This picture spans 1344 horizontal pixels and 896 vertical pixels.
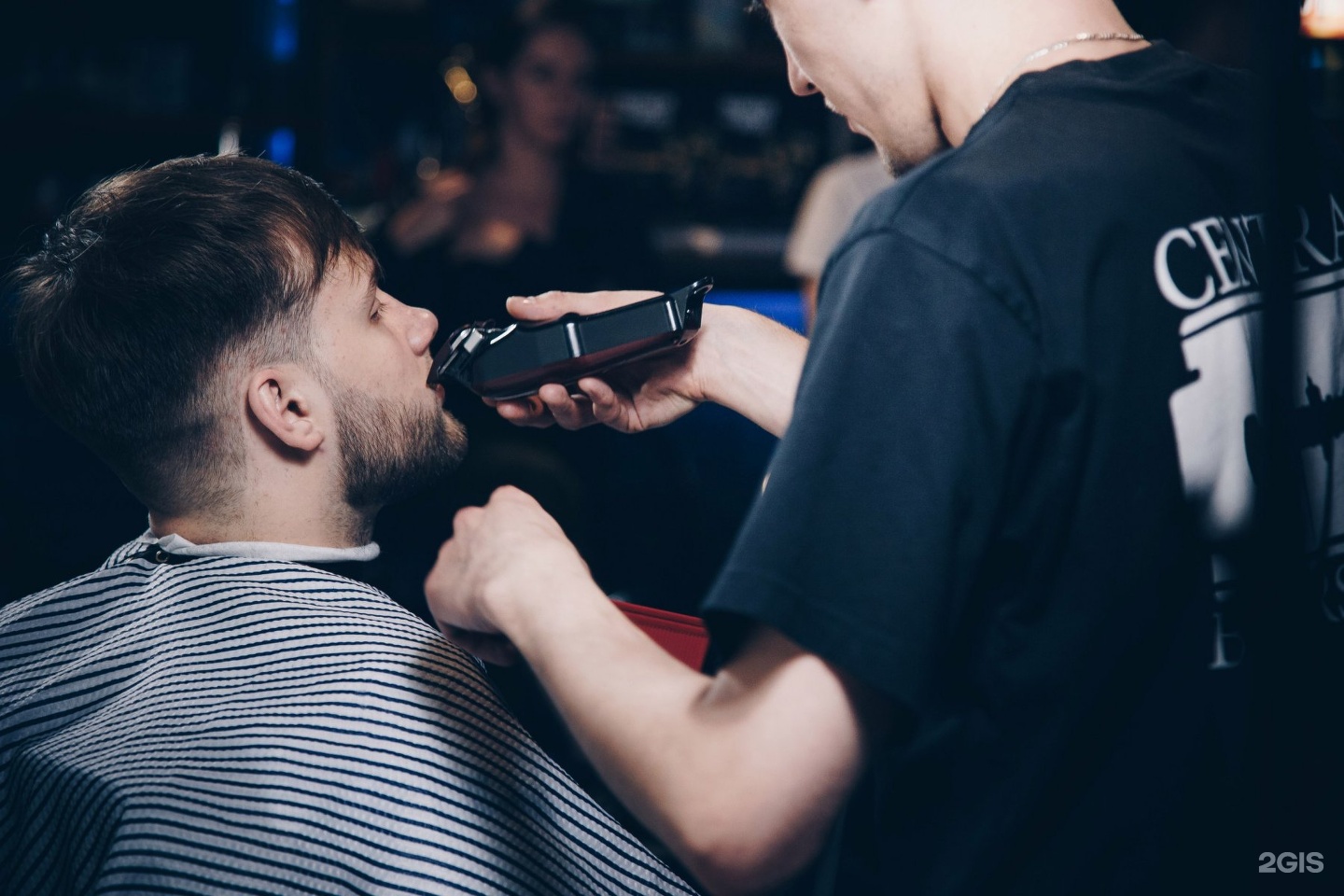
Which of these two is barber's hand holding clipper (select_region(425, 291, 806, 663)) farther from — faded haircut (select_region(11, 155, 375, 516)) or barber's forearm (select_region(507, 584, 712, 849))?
faded haircut (select_region(11, 155, 375, 516))

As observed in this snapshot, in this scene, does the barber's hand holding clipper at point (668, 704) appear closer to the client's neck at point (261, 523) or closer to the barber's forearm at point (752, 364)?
the barber's forearm at point (752, 364)

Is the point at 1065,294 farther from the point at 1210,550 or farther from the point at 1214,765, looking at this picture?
the point at 1214,765

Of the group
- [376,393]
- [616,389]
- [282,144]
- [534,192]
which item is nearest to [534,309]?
[616,389]

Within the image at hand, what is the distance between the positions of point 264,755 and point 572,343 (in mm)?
553

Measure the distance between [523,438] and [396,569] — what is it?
60 cm

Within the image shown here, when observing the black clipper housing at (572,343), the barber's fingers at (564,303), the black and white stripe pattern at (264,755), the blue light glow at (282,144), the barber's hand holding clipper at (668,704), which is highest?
the blue light glow at (282,144)

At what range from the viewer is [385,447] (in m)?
1.39

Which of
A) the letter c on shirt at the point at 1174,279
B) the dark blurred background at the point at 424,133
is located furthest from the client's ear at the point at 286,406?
the letter c on shirt at the point at 1174,279

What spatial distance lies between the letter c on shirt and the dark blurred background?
0.80 meters

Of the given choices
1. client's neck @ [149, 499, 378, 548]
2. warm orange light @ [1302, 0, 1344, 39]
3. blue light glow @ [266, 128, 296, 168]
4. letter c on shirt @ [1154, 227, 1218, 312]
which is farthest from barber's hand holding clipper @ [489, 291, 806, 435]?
blue light glow @ [266, 128, 296, 168]

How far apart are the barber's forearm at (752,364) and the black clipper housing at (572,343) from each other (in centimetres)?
7

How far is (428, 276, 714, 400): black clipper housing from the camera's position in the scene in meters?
1.08

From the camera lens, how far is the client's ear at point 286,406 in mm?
1324

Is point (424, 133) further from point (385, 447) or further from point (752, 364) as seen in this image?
point (752, 364)
